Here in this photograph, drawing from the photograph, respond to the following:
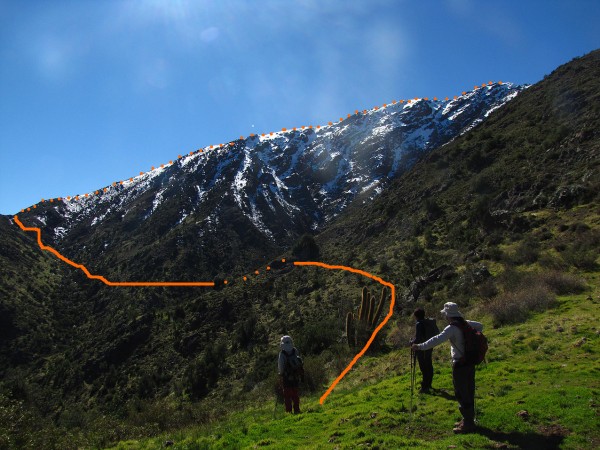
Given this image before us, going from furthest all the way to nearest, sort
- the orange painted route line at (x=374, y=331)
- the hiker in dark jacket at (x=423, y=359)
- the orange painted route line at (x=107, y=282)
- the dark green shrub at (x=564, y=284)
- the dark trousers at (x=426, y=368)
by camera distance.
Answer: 1. the orange painted route line at (x=107, y=282)
2. the dark green shrub at (x=564, y=284)
3. the orange painted route line at (x=374, y=331)
4. the dark trousers at (x=426, y=368)
5. the hiker in dark jacket at (x=423, y=359)

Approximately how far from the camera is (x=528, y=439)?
7.05 meters

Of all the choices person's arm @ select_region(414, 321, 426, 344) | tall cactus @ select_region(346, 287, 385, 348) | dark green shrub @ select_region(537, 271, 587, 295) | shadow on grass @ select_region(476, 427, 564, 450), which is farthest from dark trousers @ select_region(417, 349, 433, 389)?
tall cactus @ select_region(346, 287, 385, 348)

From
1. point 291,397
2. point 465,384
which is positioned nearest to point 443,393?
point 465,384

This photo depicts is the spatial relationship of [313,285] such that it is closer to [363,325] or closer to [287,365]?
[363,325]

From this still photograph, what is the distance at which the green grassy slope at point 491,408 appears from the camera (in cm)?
743

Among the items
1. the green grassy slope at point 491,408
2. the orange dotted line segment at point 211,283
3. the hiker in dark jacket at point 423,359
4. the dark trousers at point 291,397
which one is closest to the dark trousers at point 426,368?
the hiker in dark jacket at point 423,359

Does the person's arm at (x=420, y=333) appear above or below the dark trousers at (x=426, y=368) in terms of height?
above

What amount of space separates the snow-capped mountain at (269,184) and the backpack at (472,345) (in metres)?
101

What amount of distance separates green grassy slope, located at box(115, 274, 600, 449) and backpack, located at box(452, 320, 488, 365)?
134cm

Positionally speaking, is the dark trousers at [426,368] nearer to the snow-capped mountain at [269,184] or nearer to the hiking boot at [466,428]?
the hiking boot at [466,428]

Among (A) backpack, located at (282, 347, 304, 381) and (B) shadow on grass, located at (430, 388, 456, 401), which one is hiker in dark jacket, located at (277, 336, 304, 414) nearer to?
(A) backpack, located at (282, 347, 304, 381)

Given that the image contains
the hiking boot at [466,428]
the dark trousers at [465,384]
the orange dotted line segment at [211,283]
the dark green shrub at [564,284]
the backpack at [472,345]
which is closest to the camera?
the backpack at [472,345]

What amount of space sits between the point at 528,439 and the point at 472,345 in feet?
5.68

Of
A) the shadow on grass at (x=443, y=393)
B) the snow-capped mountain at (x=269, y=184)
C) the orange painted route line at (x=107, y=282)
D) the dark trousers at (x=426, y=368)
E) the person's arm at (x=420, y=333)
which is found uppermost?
the snow-capped mountain at (x=269, y=184)
